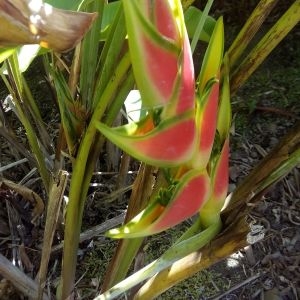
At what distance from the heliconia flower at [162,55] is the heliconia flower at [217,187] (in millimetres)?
87

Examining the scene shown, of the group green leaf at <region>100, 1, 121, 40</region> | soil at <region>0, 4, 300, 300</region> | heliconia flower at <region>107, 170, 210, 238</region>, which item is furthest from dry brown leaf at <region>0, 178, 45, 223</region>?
heliconia flower at <region>107, 170, 210, 238</region>

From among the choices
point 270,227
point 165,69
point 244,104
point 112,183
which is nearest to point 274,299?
point 270,227

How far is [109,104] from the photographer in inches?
26.5

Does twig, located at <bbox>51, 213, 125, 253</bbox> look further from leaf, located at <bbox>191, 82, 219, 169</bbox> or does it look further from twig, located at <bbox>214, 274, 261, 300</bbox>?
leaf, located at <bbox>191, 82, 219, 169</bbox>

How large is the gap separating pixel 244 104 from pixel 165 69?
26.9 inches

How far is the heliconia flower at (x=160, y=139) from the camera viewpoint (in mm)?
468

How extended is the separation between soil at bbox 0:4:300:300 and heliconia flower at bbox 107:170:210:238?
27 cm

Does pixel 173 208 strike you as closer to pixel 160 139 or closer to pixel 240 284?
pixel 160 139

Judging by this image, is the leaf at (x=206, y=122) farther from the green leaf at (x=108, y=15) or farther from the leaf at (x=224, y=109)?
the green leaf at (x=108, y=15)

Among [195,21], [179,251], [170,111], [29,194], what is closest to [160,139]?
[170,111]

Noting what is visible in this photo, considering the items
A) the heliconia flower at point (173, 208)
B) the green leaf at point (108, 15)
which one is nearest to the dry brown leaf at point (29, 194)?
the green leaf at point (108, 15)

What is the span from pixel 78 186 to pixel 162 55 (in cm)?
26

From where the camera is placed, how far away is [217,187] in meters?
0.55

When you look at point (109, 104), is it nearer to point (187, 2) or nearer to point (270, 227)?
point (187, 2)
